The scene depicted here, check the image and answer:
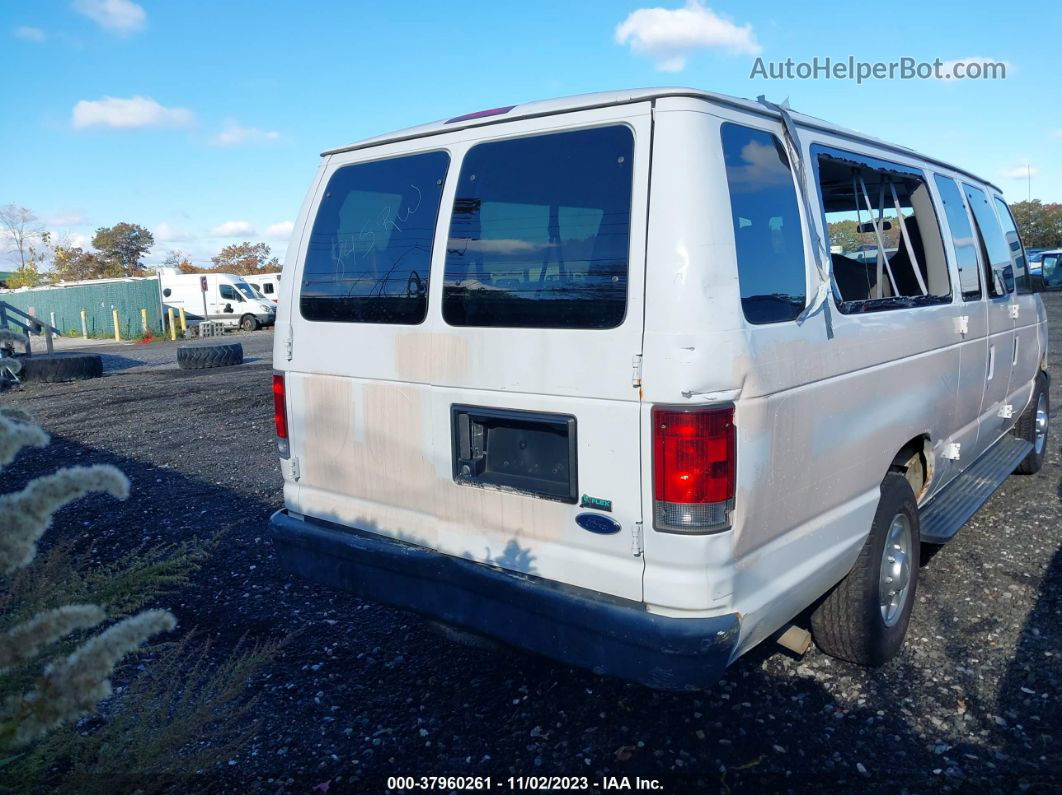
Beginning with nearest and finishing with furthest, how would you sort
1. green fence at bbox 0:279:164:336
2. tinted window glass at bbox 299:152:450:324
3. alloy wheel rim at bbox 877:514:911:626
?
tinted window glass at bbox 299:152:450:324 < alloy wheel rim at bbox 877:514:911:626 < green fence at bbox 0:279:164:336

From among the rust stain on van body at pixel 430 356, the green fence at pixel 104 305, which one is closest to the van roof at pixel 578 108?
the rust stain on van body at pixel 430 356

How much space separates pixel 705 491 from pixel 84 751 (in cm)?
190

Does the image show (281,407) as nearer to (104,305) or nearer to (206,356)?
(206,356)

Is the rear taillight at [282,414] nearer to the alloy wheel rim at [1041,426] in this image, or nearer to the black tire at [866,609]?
the black tire at [866,609]

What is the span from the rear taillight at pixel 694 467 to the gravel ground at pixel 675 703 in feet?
3.28

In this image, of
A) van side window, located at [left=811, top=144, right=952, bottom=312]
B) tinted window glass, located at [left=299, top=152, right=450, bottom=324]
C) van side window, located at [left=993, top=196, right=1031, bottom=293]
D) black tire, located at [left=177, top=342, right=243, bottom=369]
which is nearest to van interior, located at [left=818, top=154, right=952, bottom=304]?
van side window, located at [left=811, top=144, right=952, bottom=312]

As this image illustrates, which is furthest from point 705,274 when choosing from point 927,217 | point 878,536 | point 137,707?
point 927,217

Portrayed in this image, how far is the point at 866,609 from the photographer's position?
3387 millimetres

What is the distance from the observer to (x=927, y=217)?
172 inches

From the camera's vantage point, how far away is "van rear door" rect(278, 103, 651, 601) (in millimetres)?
2684

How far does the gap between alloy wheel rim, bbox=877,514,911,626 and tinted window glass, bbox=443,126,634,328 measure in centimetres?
185

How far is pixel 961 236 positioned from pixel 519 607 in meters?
3.35

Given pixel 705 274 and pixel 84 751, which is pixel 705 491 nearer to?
pixel 705 274

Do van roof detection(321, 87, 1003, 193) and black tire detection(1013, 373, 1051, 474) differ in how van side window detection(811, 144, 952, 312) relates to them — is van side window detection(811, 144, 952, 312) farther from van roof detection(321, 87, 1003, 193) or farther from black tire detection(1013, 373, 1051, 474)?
black tire detection(1013, 373, 1051, 474)
